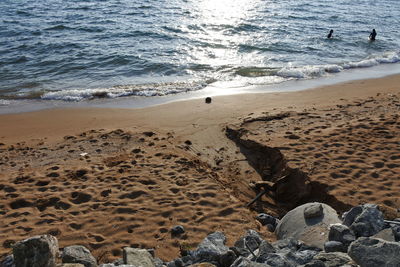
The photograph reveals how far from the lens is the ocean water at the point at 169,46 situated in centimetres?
1277

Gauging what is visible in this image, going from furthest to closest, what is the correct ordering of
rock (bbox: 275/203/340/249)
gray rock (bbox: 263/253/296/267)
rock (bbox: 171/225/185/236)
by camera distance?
rock (bbox: 171/225/185/236) < rock (bbox: 275/203/340/249) < gray rock (bbox: 263/253/296/267)

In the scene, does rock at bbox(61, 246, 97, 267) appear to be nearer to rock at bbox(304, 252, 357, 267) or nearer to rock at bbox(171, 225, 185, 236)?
rock at bbox(171, 225, 185, 236)

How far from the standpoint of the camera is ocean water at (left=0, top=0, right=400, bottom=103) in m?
12.8

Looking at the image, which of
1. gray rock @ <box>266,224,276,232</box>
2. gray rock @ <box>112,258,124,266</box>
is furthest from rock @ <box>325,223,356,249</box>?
gray rock @ <box>112,258,124,266</box>

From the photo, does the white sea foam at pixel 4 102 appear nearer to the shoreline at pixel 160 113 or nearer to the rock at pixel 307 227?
the shoreline at pixel 160 113

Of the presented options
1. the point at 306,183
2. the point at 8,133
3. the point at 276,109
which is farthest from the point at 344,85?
the point at 8,133

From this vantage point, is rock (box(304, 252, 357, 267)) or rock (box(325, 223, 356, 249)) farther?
rock (box(325, 223, 356, 249))

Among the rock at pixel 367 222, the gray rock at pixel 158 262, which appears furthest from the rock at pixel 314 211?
the gray rock at pixel 158 262

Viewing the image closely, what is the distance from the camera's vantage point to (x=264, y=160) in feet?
24.5

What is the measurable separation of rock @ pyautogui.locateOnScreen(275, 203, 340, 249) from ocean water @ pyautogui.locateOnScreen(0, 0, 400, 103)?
7171 millimetres

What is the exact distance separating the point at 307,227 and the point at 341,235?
2.44 feet

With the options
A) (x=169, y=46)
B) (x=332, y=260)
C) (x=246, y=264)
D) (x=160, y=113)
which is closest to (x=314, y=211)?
(x=332, y=260)

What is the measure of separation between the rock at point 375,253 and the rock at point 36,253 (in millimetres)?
2755

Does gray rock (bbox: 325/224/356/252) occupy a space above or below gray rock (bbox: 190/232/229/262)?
above
